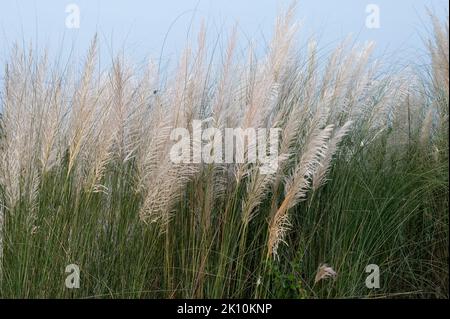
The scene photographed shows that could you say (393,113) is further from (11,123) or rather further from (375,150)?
(11,123)

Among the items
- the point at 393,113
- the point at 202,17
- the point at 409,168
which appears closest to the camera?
the point at 202,17

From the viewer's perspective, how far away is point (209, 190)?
3.90m

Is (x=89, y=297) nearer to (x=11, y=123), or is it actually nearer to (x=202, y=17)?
(x=11, y=123)

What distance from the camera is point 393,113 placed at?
4801 millimetres

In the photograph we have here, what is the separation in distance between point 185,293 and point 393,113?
1891 mm

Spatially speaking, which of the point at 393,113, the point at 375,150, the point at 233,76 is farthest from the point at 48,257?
the point at 393,113

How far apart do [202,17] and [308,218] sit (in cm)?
125

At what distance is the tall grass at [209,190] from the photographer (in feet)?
12.3

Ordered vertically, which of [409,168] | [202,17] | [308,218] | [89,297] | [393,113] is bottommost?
[89,297]

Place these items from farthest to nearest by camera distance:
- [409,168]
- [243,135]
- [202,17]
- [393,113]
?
[393,113] → [409,168] → [202,17] → [243,135]

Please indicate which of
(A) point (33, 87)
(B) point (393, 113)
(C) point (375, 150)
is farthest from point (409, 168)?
(A) point (33, 87)

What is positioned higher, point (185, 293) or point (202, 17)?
point (202, 17)

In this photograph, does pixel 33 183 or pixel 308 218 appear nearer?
pixel 33 183

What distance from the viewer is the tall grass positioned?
3748 millimetres
